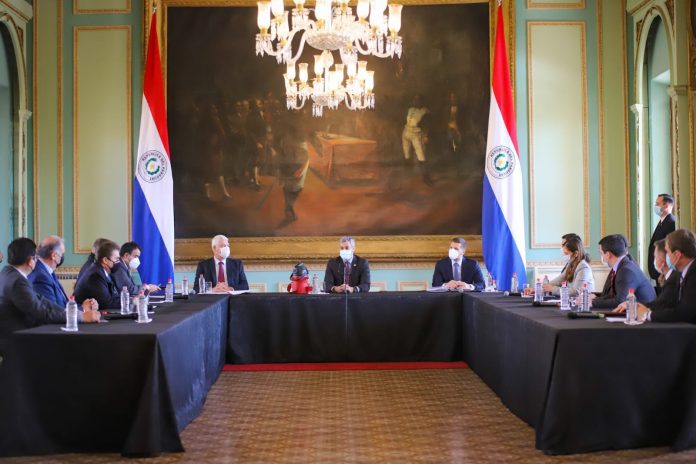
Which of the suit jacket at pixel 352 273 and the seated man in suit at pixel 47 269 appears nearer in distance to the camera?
the seated man in suit at pixel 47 269

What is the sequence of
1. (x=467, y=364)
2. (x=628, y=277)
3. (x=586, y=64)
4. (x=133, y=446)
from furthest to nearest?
(x=586, y=64) < (x=467, y=364) < (x=628, y=277) < (x=133, y=446)

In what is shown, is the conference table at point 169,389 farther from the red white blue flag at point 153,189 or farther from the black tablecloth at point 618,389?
the red white blue flag at point 153,189

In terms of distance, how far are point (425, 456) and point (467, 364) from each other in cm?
310

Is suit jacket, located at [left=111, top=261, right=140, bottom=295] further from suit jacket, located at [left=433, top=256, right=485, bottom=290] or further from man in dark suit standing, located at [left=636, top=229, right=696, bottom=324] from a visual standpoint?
man in dark suit standing, located at [left=636, top=229, right=696, bottom=324]

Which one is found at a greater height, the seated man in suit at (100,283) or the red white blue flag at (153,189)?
the red white blue flag at (153,189)

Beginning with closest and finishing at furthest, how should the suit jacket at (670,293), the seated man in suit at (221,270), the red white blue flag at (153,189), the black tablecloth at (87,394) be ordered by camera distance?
the black tablecloth at (87,394)
the suit jacket at (670,293)
the seated man in suit at (221,270)
the red white blue flag at (153,189)

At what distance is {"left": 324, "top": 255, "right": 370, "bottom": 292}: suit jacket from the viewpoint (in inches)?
322

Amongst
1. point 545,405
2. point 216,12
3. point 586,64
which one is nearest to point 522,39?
point 586,64

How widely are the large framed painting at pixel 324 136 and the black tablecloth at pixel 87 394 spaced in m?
5.89

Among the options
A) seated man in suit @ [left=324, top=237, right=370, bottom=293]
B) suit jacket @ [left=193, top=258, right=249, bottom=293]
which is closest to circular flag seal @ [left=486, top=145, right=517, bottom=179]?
seated man in suit @ [left=324, top=237, right=370, bottom=293]

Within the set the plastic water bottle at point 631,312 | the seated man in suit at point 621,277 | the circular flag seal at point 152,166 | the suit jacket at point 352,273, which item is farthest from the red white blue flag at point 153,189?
the plastic water bottle at point 631,312

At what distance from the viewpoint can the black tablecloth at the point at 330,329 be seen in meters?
7.32

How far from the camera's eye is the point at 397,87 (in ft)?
32.9

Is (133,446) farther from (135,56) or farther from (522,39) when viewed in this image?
(522,39)
